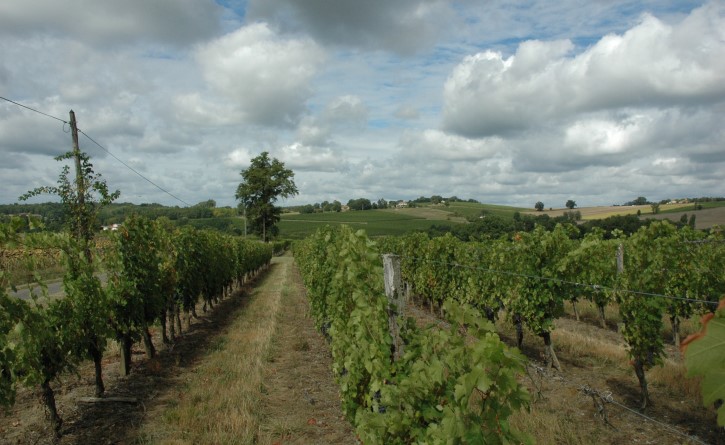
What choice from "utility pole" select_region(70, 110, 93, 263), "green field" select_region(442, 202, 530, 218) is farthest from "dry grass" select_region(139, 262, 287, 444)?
"green field" select_region(442, 202, 530, 218)

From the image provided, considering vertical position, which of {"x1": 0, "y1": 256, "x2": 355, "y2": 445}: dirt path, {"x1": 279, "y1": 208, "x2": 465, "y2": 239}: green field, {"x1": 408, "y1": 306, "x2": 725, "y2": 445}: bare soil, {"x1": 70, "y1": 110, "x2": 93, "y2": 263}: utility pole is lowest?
{"x1": 408, "y1": 306, "x2": 725, "y2": 445}: bare soil

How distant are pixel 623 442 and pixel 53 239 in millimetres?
Result: 7887

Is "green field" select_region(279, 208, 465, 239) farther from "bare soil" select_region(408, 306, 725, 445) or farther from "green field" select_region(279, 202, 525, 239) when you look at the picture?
"bare soil" select_region(408, 306, 725, 445)

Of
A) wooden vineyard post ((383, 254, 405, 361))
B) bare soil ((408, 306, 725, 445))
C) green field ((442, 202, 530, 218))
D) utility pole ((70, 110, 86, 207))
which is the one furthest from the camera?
green field ((442, 202, 530, 218))

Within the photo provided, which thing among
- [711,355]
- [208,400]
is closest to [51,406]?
[208,400]

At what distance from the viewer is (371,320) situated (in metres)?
4.27

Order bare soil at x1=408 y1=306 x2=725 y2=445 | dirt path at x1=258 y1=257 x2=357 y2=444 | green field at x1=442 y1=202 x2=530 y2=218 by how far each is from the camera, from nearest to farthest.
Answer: bare soil at x1=408 y1=306 x2=725 y2=445 → dirt path at x1=258 y1=257 x2=357 y2=444 → green field at x1=442 y1=202 x2=530 y2=218

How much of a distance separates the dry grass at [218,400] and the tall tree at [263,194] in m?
49.9

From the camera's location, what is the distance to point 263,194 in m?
61.3

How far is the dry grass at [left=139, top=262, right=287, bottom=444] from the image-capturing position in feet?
18.2

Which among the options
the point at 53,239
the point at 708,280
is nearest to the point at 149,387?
the point at 53,239

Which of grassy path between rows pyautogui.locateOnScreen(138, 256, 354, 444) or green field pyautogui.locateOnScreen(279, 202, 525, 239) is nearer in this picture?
grassy path between rows pyautogui.locateOnScreen(138, 256, 354, 444)

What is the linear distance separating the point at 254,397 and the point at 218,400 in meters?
0.51

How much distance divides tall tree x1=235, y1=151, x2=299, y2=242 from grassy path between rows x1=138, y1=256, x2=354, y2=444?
49.3 m
